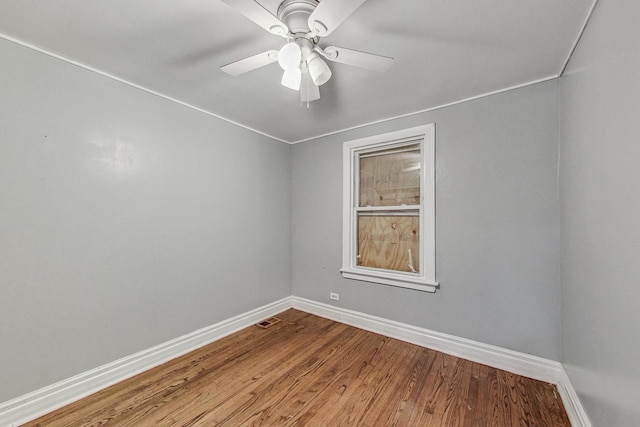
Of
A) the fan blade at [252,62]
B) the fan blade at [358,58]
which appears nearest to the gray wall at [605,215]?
the fan blade at [358,58]

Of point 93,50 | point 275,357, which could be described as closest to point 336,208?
point 275,357

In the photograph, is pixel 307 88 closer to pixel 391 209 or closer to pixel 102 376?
pixel 391 209

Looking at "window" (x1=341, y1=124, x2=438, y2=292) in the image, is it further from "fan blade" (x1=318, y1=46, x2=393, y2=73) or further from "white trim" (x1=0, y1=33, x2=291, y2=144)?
"white trim" (x1=0, y1=33, x2=291, y2=144)

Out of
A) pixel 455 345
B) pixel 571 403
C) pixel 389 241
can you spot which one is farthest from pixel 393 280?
pixel 571 403

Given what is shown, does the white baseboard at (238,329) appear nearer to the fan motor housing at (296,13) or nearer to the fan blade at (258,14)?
the fan blade at (258,14)

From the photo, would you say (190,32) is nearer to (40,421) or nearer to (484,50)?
(484,50)

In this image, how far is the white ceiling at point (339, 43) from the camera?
126cm

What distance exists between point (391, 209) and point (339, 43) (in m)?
1.68

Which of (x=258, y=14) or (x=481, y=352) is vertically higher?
(x=258, y=14)

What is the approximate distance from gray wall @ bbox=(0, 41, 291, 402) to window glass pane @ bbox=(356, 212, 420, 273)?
4.58 ft

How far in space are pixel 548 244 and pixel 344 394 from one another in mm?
1841

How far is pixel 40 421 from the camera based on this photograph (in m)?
1.49

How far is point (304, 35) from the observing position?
1.32m

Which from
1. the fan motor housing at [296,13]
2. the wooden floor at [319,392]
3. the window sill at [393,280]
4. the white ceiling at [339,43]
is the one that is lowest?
the wooden floor at [319,392]
